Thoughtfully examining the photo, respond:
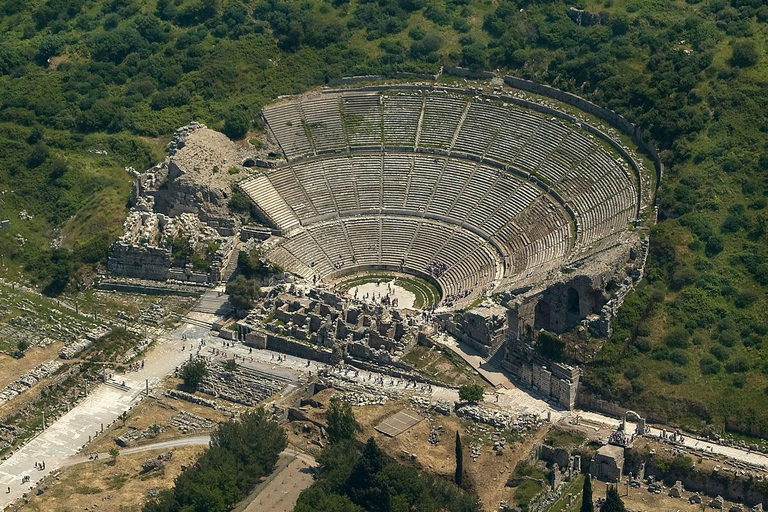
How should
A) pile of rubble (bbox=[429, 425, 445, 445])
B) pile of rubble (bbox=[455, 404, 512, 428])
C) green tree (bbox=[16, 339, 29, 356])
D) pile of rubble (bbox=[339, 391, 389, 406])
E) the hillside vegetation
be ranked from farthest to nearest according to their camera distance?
green tree (bbox=[16, 339, 29, 356])
pile of rubble (bbox=[339, 391, 389, 406])
the hillside vegetation
pile of rubble (bbox=[455, 404, 512, 428])
pile of rubble (bbox=[429, 425, 445, 445])

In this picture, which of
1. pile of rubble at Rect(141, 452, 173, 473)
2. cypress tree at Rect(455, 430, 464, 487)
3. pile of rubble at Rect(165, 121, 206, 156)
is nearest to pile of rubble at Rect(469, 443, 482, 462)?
cypress tree at Rect(455, 430, 464, 487)

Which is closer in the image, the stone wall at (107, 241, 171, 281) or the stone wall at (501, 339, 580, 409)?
the stone wall at (501, 339, 580, 409)

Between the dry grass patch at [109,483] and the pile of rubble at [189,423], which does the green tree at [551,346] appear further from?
the dry grass patch at [109,483]

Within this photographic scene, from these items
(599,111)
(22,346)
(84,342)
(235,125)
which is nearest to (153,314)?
(84,342)

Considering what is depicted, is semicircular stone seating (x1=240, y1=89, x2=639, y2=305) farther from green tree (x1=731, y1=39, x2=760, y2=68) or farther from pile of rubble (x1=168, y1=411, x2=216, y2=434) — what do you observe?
pile of rubble (x1=168, y1=411, x2=216, y2=434)

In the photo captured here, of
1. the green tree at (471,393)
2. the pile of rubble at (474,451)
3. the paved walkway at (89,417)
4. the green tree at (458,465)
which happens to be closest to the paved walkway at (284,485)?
the green tree at (458,465)

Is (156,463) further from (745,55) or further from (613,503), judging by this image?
(745,55)

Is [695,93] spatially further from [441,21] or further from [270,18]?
[270,18]
